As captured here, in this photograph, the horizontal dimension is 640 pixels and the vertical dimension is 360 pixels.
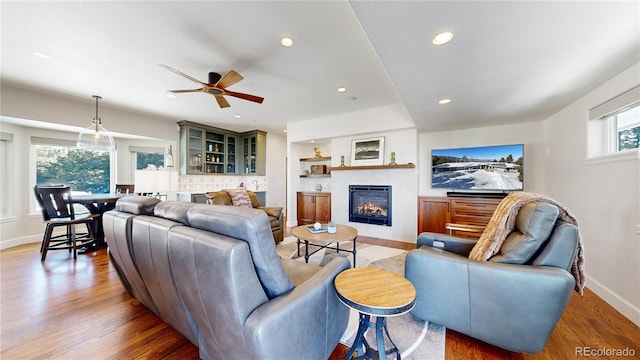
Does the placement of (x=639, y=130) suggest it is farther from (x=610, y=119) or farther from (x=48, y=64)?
(x=48, y=64)

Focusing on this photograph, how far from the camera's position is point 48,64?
2449mm

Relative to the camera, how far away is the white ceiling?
1.34 metres

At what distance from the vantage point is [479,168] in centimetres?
370

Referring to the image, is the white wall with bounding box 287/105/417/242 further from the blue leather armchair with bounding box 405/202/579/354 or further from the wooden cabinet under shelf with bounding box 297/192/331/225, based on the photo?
the blue leather armchair with bounding box 405/202/579/354

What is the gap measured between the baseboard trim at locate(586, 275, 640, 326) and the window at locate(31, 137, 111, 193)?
7.64 meters

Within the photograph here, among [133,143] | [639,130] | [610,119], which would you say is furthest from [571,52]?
[133,143]

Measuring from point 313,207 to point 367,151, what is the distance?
1875mm

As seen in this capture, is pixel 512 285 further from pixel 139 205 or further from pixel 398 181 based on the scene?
pixel 398 181

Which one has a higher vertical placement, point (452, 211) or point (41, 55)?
point (41, 55)

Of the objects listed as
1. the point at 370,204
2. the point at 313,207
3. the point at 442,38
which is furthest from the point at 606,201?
the point at 313,207

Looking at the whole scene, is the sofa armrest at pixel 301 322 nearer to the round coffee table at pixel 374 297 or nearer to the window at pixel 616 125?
the round coffee table at pixel 374 297

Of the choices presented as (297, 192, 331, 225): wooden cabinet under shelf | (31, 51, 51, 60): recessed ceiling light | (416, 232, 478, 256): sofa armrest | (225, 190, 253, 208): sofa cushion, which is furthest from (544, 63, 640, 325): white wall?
(31, 51, 51, 60): recessed ceiling light

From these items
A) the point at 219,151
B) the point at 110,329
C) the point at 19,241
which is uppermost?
the point at 219,151

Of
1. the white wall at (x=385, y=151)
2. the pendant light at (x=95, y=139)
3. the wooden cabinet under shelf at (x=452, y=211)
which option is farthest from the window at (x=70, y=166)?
the wooden cabinet under shelf at (x=452, y=211)
